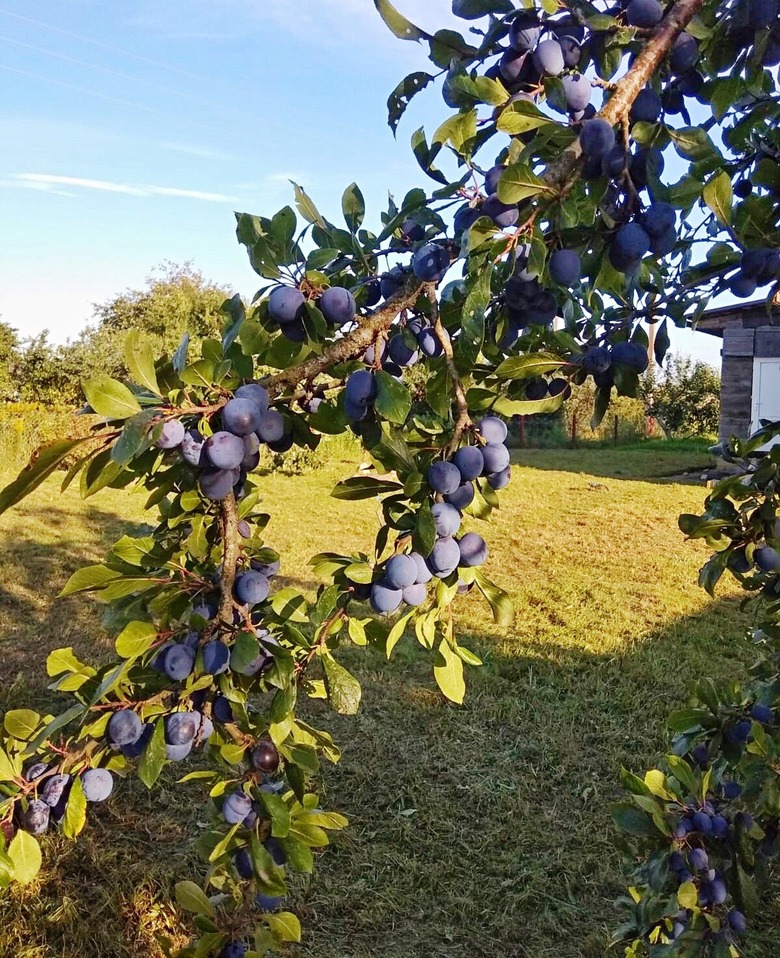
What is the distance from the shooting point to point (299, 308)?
2.62ft

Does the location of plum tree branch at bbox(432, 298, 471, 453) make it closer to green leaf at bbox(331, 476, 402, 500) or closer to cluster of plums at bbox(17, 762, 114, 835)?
green leaf at bbox(331, 476, 402, 500)

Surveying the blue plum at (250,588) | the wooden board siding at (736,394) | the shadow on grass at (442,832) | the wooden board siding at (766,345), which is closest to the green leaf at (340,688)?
the blue plum at (250,588)

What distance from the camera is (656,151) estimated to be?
89cm

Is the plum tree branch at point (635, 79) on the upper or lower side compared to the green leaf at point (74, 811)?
upper

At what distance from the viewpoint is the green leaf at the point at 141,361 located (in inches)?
29.6

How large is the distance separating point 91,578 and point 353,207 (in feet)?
1.93

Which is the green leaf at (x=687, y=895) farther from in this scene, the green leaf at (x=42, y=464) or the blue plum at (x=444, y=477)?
the green leaf at (x=42, y=464)

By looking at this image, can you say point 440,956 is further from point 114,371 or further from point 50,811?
point 114,371

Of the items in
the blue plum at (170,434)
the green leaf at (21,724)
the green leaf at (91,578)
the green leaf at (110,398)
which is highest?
the green leaf at (110,398)

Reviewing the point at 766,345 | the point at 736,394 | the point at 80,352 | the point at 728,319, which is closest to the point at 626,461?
the point at 736,394

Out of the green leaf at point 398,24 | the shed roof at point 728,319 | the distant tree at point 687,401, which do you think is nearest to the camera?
the green leaf at point 398,24

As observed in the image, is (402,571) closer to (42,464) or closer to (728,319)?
(42,464)

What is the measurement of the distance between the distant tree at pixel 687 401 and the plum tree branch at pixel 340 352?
1737 cm

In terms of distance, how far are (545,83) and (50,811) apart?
1.05m
